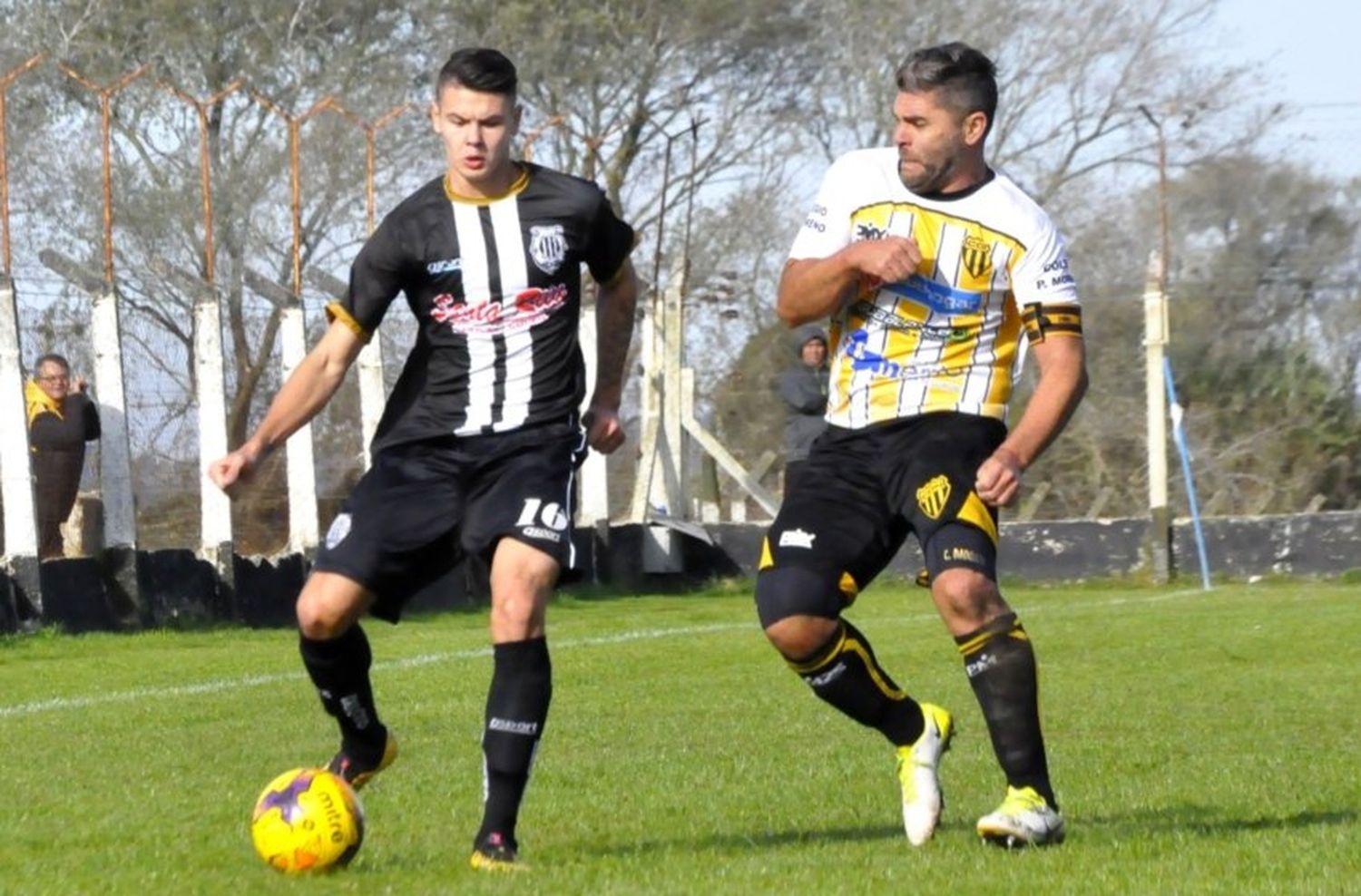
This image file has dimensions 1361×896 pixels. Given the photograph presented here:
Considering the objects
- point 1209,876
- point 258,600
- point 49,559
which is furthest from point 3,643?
point 1209,876

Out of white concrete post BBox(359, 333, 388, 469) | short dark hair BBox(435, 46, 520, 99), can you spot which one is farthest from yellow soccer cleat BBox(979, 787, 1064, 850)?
white concrete post BBox(359, 333, 388, 469)

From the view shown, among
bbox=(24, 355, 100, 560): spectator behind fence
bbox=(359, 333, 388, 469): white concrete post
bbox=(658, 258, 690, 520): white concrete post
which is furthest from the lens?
bbox=(658, 258, 690, 520): white concrete post

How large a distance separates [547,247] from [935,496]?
1.20 meters

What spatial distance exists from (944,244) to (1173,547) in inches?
646

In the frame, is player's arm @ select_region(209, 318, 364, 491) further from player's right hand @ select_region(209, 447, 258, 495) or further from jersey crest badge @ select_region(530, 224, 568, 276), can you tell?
jersey crest badge @ select_region(530, 224, 568, 276)

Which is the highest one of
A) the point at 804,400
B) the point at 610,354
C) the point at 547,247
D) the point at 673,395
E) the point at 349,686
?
the point at 673,395

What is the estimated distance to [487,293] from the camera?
6.60 metres

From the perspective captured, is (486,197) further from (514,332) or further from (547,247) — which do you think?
(514,332)

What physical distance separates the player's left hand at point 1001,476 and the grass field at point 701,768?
2.94ft

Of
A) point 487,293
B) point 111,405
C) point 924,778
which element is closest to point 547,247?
point 487,293

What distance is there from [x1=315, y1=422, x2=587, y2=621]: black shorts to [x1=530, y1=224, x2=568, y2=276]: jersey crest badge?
424 millimetres

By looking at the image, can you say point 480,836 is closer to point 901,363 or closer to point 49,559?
point 901,363

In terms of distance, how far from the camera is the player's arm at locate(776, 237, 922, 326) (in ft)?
20.6

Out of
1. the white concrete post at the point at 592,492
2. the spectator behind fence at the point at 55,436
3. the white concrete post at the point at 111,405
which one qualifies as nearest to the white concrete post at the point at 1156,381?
the white concrete post at the point at 592,492
